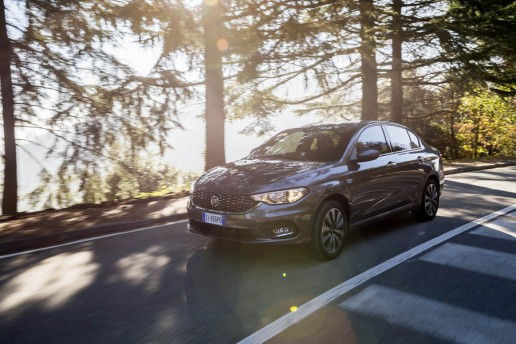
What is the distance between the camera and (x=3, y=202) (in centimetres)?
1167

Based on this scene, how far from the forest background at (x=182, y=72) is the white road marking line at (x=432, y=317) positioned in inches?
331

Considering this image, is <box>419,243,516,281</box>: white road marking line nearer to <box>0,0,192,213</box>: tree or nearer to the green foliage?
<box>0,0,192,213</box>: tree

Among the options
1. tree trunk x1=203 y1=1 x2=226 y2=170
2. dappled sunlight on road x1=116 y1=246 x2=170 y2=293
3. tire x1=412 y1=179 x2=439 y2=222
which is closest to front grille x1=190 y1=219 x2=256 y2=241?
dappled sunlight on road x1=116 y1=246 x2=170 y2=293

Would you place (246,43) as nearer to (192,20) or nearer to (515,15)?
(192,20)

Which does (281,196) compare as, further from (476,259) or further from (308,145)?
(476,259)

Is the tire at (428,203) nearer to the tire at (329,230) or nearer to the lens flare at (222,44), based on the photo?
the tire at (329,230)

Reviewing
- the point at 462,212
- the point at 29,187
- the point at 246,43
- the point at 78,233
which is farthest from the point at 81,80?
the point at 462,212

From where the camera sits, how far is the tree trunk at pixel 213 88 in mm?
11445

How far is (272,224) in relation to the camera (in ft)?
15.7

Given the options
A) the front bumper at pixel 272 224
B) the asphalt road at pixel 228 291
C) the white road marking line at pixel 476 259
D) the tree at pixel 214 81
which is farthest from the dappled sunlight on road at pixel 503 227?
the tree at pixel 214 81

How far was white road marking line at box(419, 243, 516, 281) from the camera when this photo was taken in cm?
482

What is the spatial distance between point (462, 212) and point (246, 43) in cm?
671

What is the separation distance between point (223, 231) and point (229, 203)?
335mm

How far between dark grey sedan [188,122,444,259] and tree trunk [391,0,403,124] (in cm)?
795
